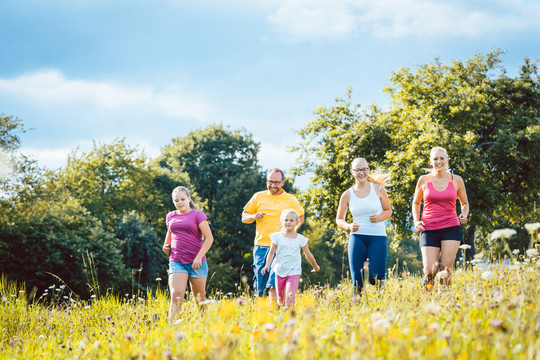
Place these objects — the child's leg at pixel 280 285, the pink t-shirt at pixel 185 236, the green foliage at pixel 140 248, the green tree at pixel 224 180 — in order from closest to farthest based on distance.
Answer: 1. the child's leg at pixel 280 285
2. the pink t-shirt at pixel 185 236
3. the green foliage at pixel 140 248
4. the green tree at pixel 224 180

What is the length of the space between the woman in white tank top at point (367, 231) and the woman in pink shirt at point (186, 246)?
5.99 feet

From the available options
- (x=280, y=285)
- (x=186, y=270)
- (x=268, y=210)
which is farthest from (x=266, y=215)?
(x=186, y=270)

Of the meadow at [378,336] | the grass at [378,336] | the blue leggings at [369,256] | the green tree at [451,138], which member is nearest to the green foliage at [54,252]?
the green tree at [451,138]

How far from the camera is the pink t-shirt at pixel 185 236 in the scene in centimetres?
577

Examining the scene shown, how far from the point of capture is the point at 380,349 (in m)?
2.59

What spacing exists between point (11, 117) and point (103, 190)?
7.64 meters

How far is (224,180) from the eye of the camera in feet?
106

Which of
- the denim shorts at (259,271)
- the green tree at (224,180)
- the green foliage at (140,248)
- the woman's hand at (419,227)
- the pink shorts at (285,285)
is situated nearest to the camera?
the pink shorts at (285,285)

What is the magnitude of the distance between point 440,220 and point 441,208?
150mm

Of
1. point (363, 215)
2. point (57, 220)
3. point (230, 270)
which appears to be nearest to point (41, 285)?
point (57, 220)

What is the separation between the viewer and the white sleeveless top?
5.61 meters

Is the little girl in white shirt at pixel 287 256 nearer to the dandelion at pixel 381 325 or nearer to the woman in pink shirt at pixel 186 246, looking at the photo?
the woman in pink shirt at pixel 186 246

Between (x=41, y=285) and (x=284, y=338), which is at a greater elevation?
(x=284, y=338)

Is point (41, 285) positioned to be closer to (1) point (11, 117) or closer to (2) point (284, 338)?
(1) point (11, 117)
